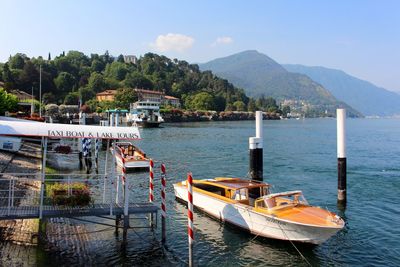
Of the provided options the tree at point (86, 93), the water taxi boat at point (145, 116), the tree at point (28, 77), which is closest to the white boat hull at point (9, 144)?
the water taxi boat at point (145, 116)

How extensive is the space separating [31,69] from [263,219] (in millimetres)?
154304

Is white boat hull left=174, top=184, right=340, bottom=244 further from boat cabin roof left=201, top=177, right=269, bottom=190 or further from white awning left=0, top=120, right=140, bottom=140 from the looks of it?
white awning left=0, top=120, right=140, bottom=140

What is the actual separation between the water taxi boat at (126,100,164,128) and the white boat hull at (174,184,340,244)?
10066 centimetres

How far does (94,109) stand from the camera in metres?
160

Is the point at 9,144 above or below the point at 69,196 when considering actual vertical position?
above

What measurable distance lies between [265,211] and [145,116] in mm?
110611

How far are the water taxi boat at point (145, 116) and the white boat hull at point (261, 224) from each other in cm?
10066

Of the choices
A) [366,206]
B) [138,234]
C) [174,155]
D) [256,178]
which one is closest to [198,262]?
[138,234]

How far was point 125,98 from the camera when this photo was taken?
16325cm

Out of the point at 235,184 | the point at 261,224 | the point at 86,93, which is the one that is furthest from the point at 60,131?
the point at 86,93

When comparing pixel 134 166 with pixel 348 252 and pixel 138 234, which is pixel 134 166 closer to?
pixel 138 234

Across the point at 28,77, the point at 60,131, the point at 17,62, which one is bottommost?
the point at 60,131

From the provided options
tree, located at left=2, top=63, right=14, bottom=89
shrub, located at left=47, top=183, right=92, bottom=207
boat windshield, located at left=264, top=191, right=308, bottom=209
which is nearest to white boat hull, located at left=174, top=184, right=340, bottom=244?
boat windshield, located at left=264, top=191, right=308, bottom=209

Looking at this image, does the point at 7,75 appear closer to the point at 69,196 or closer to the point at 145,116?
the point at 145,116
